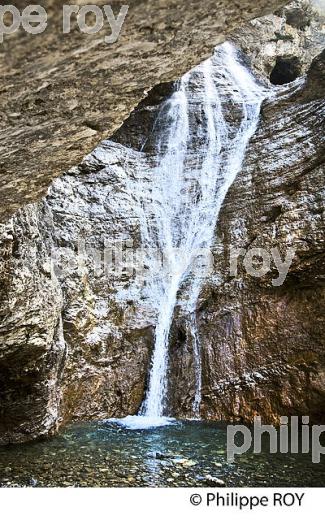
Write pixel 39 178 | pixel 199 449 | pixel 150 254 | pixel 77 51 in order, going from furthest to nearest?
pixel 150 254
pixel 199 449
pixel 39 178
pixel 77 51

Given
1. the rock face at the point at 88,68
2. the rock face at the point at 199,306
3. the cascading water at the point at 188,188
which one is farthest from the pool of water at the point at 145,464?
the rock face at the point at 88,68

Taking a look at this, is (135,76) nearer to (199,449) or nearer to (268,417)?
(199,449)

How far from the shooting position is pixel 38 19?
8.40 ft

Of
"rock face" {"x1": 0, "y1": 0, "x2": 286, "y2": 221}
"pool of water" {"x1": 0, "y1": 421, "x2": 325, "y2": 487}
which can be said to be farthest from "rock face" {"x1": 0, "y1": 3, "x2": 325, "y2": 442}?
"rock face" {"x1": 0, "y1": 0, "x2": 286, "y2": 221}

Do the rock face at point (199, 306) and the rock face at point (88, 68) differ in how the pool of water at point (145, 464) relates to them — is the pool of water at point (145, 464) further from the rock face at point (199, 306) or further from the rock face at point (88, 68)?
the rock face at point (88, 68)

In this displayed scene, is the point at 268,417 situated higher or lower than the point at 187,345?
lower

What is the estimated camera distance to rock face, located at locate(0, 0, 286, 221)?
112 inches

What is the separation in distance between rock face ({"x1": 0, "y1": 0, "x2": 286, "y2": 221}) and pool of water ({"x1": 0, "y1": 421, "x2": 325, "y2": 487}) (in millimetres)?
3986

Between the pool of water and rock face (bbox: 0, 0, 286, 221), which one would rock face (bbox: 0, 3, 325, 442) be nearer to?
the pool of water

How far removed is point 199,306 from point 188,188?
424 centimetres

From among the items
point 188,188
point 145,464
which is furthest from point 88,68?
point 188,188

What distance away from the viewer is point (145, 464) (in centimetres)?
659
